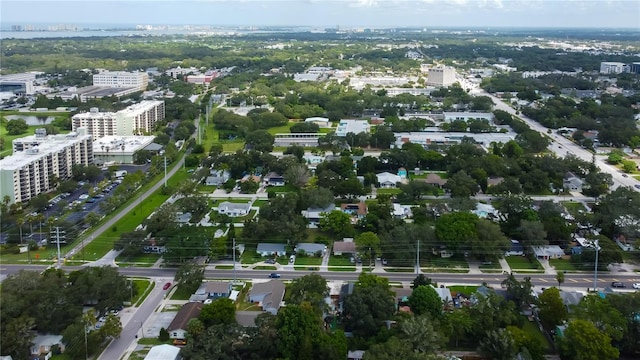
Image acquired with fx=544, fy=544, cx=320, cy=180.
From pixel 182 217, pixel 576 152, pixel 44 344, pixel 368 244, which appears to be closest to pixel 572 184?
pixel 576 152

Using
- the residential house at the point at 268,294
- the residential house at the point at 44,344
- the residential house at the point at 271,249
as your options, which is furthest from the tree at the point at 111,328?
the residential house at the point at 271,249

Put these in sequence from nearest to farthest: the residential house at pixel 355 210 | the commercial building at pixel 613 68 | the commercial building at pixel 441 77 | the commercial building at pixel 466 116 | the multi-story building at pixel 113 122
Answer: the residential house at pixel 355 210 → the multi-story building at pixel 113 122 → the commercial building at pixel 466 116 → the commercial building at pixel 441 77 → the commercial building at pixel 613 68

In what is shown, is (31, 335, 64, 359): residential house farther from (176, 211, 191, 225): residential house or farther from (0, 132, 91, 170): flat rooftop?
(0, 132, 91, 170): flat rooftop

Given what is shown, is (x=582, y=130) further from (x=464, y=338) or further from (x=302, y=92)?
(x=464, y=338)

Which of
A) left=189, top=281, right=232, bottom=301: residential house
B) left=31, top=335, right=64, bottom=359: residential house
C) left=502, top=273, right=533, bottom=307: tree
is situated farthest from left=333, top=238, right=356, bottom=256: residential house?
left=31, top=335, right=64, bottom=359: residential house

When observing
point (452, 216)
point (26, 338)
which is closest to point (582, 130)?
point (452, 216)

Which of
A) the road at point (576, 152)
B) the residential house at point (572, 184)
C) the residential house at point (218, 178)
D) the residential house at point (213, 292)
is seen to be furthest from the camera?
the road at point (576, 152)

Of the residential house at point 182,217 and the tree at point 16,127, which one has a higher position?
the tree at point 16,127

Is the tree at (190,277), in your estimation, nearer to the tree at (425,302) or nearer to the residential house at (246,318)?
the residential house at (246,318)
